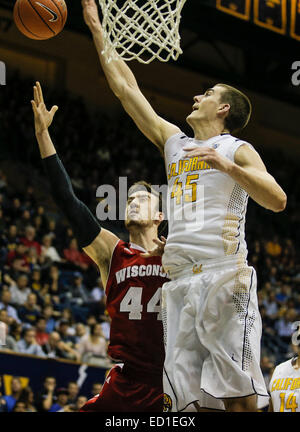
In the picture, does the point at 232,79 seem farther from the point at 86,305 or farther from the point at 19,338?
the point at 19,338

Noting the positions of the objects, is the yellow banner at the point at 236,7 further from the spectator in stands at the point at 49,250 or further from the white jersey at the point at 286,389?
the spectator in stands at the point at 49,250

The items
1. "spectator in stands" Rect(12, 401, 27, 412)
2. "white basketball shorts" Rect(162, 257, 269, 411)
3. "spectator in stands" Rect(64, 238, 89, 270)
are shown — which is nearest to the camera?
"white basketball shorts" Rect(162, 257, 269, 411)

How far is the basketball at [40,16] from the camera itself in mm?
4441

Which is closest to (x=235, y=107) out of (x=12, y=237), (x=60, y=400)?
(x=60, y=400)

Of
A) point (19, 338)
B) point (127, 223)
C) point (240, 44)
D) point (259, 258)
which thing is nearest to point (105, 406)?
point (127, 223)

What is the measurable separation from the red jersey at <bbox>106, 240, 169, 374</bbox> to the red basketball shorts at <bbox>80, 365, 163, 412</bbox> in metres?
0.06

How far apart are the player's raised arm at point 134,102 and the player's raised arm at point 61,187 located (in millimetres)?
395

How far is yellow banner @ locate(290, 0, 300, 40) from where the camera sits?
7.81 m

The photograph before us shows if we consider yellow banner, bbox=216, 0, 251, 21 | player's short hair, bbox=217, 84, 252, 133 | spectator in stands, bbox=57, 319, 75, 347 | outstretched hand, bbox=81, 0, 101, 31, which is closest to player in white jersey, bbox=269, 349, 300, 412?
player's short hair, bbox=217, 84, 252, 133

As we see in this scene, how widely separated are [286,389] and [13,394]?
10.6 ft

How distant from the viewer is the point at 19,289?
28.3ft

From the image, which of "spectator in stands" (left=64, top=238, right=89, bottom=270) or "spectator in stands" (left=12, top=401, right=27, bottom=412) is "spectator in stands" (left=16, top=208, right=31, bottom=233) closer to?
"spectator in stands" (left=64, top=238, right=89, bottom=270)
